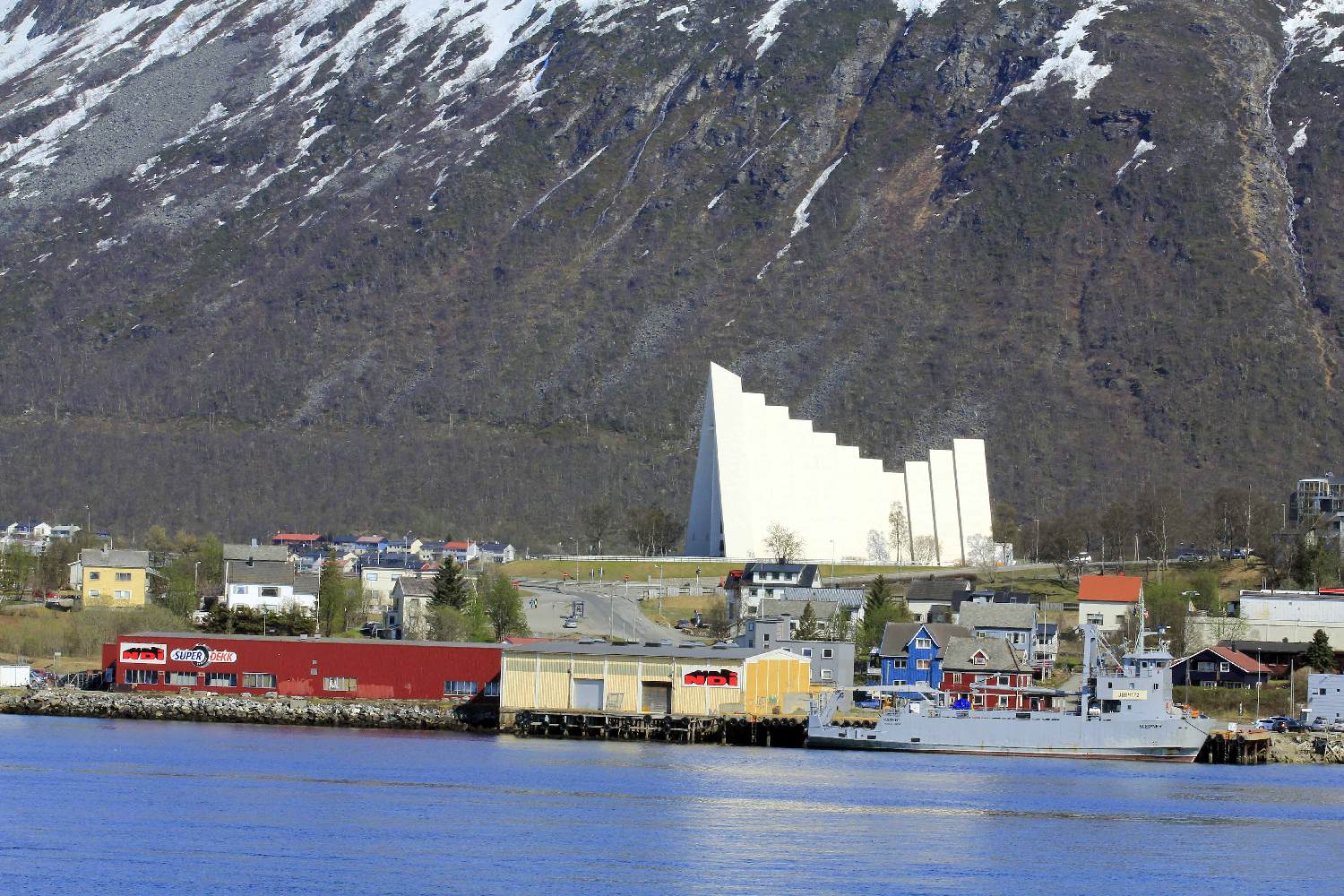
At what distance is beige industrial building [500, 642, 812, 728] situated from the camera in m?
66.7

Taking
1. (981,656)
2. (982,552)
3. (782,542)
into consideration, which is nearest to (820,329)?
(982,552)

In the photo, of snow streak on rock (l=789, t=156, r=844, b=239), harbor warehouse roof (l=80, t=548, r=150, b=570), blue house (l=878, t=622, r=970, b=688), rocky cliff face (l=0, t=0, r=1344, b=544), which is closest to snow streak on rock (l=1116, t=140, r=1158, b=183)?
rocky cliff face (l=0, t=0, r=1344, b=544)

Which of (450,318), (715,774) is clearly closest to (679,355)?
(450,318)

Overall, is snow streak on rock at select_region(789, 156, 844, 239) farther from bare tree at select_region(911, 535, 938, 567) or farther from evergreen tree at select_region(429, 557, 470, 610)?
evergreen tree at select_region(429, 557, 470, 610)

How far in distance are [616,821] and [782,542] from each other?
211 ft

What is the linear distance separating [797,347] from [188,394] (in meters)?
45.5

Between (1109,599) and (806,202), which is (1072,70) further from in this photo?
(1109,599)

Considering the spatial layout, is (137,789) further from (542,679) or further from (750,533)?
(750,533)

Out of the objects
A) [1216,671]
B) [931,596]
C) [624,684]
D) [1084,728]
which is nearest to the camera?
[1084,728]

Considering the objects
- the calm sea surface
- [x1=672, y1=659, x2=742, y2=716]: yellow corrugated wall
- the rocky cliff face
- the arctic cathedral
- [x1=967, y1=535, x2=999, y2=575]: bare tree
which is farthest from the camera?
the rocky cliff face

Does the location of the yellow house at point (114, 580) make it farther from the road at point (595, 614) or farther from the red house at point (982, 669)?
the red house at point (982, 669)

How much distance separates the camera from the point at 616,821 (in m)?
47.5

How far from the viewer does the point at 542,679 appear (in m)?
67.2

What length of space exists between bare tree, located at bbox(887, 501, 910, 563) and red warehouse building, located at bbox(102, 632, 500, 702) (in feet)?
167
